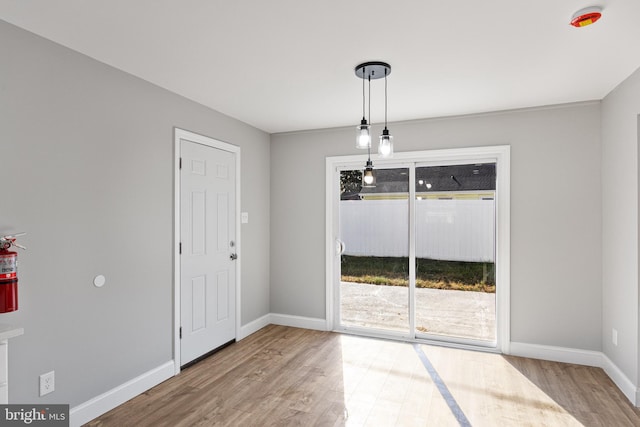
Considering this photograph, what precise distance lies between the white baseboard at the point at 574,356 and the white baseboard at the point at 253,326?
113 inches

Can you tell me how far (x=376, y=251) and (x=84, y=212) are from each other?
3.04m

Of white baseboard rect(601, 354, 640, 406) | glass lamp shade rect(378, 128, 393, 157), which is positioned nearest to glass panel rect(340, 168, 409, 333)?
glass lamp shade rect(378, 128, 393, 157)

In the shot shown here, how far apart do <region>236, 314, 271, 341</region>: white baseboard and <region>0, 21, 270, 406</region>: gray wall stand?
111 centimetres

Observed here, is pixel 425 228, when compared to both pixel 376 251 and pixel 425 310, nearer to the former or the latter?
pixel 376 251

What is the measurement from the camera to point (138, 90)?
297cm

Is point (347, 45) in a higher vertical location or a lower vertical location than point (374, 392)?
higher

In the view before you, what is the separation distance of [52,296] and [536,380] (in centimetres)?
384

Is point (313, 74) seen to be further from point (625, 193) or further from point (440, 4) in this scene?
point (625, 193)

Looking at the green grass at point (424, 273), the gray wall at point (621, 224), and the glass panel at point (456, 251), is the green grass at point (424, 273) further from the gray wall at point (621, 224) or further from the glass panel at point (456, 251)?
the gray wall at point (621, 224)

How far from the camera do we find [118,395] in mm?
2773

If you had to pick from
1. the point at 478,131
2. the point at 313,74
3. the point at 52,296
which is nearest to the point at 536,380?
the point at 478,131

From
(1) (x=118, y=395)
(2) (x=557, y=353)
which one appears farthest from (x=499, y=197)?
(1) (x=118, y=395)

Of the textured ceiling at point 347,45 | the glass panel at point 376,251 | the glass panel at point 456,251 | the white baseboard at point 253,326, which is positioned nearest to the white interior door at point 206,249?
the white baseboard at point 253,326

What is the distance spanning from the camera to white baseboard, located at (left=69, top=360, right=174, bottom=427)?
98.0 inches
